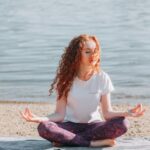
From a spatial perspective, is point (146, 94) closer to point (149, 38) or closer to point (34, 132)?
point (34, 132)

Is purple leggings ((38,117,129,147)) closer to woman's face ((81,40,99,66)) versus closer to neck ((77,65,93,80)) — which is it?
neck ((77,65,93,80))

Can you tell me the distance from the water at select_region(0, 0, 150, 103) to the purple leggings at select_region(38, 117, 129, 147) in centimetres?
641

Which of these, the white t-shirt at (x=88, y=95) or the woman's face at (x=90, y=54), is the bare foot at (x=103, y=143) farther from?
the woman's face at (x=90, y=54)

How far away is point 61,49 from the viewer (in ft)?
68.9

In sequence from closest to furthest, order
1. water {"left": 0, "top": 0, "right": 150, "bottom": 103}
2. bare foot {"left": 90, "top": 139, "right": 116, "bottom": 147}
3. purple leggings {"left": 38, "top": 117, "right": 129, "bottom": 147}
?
1. purple leggings {"left": 38, "top": 117, "right": 129, "bottom": 147}
2. bare foot {"left": 90, "top": 139, "right": 116, "bottom": 147}
3. water {"left": 0, "top": 0, "right": 150, "bottom": 103}

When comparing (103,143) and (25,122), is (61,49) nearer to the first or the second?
(25,122)

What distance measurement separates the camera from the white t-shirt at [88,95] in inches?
277

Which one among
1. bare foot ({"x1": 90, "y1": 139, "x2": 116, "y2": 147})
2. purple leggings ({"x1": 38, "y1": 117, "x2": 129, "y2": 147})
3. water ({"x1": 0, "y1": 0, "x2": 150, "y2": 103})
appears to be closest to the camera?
purple leggings ({"x1": 38, "y1": 117, "x2": 129, "y2": 147})

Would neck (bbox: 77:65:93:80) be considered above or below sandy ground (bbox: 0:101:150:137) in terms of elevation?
above

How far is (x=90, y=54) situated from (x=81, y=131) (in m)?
0.76

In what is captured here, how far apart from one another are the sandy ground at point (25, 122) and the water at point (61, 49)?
0.73 meters

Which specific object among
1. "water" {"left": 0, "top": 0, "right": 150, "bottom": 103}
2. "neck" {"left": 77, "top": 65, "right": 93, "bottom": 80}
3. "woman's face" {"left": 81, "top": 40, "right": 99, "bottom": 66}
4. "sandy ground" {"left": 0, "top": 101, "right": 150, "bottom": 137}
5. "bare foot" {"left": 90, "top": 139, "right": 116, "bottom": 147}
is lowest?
"sandy ground" {"left": 0, "top": 101, "right": 150, "bottom": 137}

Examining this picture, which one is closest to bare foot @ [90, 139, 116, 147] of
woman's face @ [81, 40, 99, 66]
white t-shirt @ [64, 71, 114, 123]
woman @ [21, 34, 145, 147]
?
→ woman @ [21, 34, 145, 147]

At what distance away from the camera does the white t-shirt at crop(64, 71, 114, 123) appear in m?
7.04
